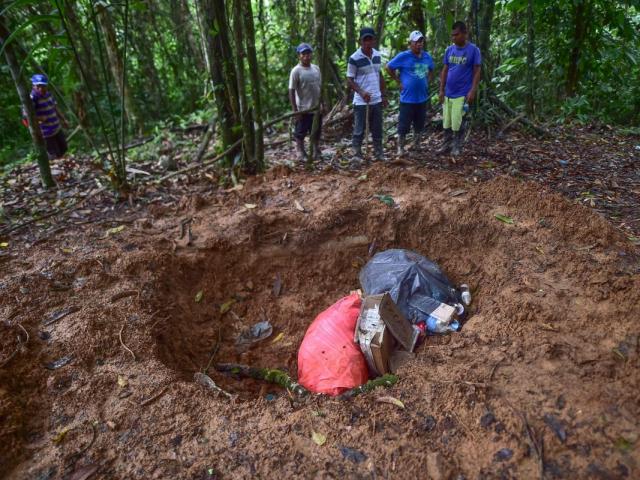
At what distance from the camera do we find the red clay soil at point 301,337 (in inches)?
73.2

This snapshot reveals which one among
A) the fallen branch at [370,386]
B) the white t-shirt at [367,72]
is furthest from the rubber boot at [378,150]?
the fallen branch at [370,386]

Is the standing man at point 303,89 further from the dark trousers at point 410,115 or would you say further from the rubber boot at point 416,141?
the rubber boot at point 416,141

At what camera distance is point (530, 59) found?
6352 millimetres

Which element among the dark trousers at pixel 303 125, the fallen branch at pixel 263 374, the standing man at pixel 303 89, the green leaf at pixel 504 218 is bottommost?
the fallen branch at pixel 263 374

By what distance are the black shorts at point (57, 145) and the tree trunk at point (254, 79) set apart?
3.96m

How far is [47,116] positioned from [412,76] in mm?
5456

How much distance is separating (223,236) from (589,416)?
290 centimetres

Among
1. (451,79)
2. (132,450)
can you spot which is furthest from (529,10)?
(132,450)

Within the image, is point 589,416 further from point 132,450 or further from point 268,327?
point 268,327

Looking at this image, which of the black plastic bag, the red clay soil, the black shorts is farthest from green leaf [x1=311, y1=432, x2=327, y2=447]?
the black shorts

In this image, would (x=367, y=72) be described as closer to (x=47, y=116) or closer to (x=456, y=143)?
(x=456, y=143)

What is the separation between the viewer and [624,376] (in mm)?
1996

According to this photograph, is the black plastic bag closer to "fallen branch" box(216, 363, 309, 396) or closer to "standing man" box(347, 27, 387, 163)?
"fallen branch" box(216, 363, 309, 396)

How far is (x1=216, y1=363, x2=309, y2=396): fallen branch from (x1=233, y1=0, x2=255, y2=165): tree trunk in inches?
104
